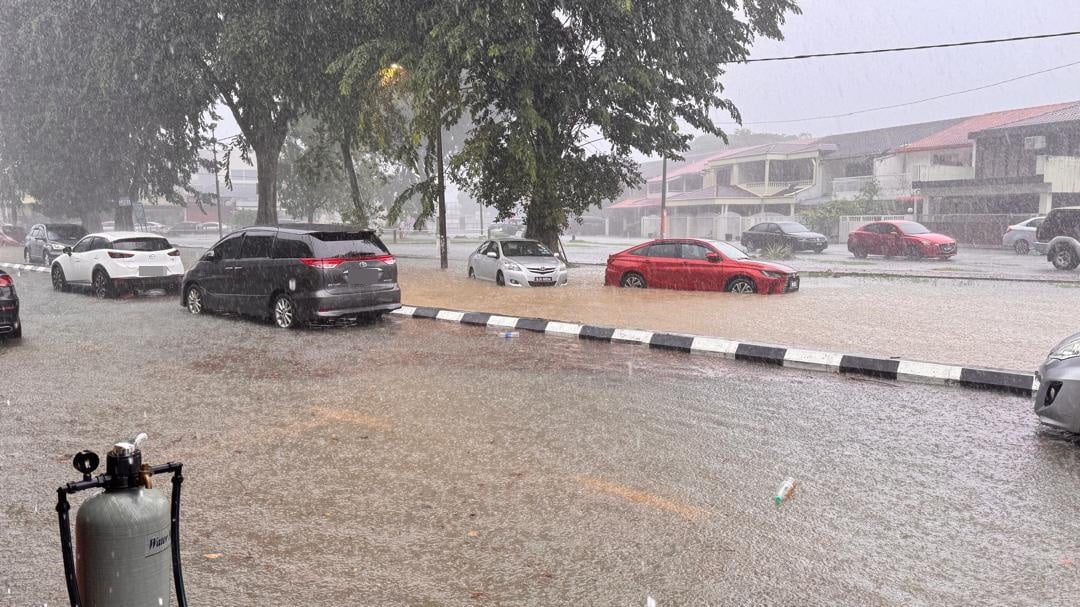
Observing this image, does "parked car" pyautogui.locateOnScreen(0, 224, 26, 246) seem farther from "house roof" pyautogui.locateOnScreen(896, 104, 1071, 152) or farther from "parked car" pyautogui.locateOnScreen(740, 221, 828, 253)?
"house roof" pyautogui.locateOnScreen(896, 104, 1071, 152)

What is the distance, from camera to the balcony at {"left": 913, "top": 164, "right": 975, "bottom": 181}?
4234cm

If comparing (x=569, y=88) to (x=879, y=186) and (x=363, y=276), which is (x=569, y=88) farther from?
(x=879, y=186)

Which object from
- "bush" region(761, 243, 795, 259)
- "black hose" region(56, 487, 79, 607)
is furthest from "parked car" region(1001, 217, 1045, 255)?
"black hose" region(56, 487, 79, 607)

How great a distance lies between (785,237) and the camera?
113 ft

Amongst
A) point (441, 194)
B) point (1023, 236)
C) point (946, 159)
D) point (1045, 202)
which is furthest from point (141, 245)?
point (946, 159)

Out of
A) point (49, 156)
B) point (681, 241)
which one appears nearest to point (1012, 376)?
point (681, 241)

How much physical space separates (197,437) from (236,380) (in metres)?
2.23

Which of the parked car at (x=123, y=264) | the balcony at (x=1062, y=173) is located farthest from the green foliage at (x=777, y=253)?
the parked car at (x=123, y=264)

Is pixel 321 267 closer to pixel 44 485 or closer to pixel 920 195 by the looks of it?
pixel 44 485

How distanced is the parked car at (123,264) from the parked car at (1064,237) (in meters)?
23.6

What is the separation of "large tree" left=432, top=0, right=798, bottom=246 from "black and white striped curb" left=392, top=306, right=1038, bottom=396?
8630mm

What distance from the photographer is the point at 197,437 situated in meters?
6.00

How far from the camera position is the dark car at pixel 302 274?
38.2 feet

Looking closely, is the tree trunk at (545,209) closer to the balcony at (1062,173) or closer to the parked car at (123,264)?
the parked car at (123,264)
